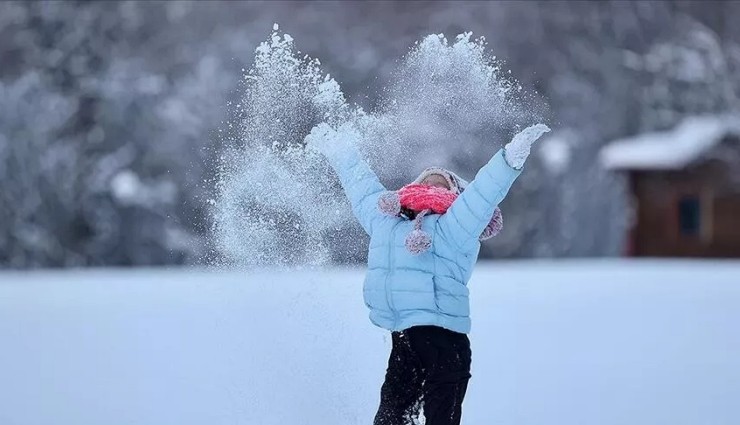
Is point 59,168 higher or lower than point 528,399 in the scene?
higher

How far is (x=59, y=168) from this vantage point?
1283 inches

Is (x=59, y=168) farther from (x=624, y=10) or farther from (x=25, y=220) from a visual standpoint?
(x=624, y=10)

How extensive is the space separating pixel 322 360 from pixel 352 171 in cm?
139

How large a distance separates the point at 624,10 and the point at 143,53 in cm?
1439

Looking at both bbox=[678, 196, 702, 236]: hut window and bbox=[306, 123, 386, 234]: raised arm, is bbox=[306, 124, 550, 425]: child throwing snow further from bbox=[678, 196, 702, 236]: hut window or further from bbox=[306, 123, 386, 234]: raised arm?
bbox=[678, 196, 702, 236]: hut window

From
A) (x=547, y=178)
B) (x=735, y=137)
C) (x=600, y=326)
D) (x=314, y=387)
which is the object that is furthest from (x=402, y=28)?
(x=314, y=387)

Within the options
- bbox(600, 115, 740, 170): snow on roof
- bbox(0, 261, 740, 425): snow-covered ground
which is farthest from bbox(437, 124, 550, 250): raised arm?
bbox(600, 115, 740, 170): snow on roof

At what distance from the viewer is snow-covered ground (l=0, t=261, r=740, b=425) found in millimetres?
6273

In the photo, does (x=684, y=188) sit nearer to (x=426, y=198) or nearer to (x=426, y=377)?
(x=426, y=198)

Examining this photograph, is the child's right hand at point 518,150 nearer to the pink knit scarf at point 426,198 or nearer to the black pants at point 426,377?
the pink knit scarf at point 426,198

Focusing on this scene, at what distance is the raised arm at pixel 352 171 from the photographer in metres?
5.09

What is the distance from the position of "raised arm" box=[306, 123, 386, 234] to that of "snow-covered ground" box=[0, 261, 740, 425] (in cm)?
115

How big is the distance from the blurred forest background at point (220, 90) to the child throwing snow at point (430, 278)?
24.3m

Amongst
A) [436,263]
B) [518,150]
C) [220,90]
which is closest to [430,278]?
[436,263]
